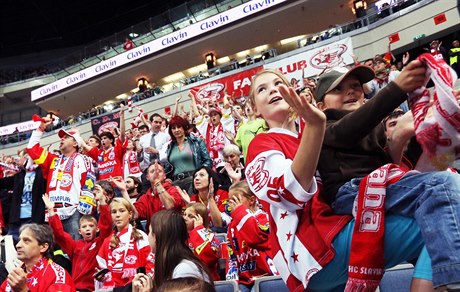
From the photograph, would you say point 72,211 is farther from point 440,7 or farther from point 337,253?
point 440,7

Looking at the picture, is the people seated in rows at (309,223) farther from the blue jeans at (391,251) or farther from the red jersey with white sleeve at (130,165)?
the red jersey with white sleeve at (130,165)

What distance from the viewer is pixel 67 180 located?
5617 millimetres

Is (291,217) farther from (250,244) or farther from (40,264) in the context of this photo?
(40,264)

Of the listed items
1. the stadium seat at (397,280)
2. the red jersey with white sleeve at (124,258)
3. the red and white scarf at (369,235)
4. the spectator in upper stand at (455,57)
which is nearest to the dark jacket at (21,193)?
the red jersey with white sleeve at (124,258)

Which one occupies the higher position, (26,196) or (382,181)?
(26,196)

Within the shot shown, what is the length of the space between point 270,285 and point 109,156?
5.05 meters

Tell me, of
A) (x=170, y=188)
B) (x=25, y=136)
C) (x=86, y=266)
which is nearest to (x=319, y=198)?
(x=86, y=266)

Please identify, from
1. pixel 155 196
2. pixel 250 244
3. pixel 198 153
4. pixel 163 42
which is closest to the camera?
pixel 250 244

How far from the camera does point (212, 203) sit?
4188 millimetres

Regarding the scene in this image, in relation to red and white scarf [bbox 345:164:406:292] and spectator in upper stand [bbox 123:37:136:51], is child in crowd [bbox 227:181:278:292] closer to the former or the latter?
red and white scarf [bbox 345:164:406:292]

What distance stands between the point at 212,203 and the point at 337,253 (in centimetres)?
283

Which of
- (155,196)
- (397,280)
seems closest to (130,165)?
(155,196)

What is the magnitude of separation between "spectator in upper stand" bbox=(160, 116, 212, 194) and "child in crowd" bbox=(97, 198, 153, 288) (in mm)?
1594

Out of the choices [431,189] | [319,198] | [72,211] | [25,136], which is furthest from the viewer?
[25,136]
